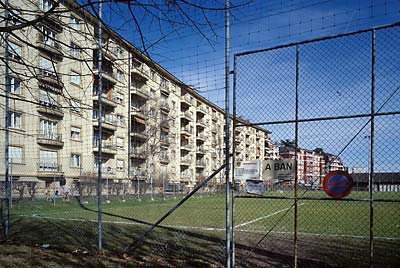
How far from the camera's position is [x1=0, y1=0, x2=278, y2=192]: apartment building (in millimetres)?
4270

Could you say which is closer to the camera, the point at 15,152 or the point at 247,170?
the point at 247,170

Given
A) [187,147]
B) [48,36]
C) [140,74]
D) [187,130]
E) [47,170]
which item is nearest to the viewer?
[48,36]

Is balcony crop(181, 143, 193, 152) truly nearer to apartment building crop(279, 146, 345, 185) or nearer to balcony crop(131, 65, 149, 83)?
balcony crop(131, 65, 149, 83)

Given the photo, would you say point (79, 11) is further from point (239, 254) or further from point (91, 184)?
point (91, 184)

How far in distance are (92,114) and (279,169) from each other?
75.5 ft

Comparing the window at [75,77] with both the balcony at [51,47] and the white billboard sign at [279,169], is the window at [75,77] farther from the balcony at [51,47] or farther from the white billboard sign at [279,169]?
the white billboard sign at [279,169]

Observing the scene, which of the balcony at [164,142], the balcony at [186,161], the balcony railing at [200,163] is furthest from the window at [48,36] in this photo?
the balcony railing at [200,163]

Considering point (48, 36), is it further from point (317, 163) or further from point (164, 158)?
point (164, 158)

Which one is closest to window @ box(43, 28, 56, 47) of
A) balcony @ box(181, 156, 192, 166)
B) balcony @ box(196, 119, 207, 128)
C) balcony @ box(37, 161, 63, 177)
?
balcony @ box(37, 161, 63, 177)

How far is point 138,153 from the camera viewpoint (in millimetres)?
31531

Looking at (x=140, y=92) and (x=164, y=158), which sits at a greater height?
(x=140, y=92)

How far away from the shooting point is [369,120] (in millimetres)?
4352

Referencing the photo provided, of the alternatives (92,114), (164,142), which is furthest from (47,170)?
(164,142)

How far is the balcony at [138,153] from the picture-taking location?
1199 inches
